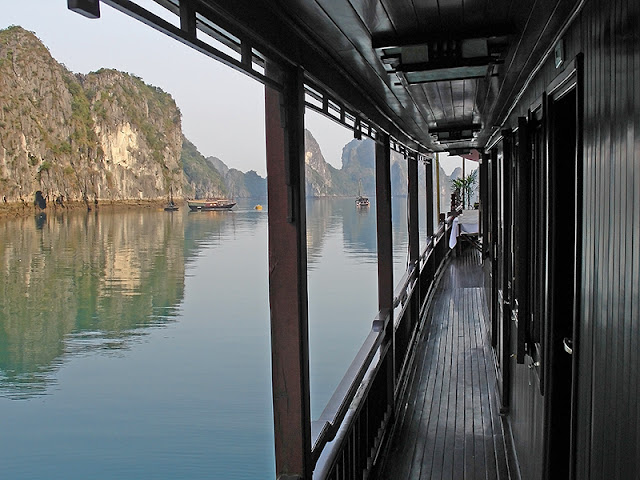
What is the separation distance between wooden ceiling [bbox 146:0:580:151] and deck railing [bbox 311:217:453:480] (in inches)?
52.3

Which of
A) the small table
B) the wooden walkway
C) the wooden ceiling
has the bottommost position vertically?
the wooden walkway

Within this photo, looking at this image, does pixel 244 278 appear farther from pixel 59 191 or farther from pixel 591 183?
pixel 591 183

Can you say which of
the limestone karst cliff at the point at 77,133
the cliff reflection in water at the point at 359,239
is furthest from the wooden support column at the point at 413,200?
the limestone karst cliff at the point at 77,133

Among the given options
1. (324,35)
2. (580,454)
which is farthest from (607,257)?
(324,35)

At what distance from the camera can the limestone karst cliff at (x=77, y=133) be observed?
53.0 meters

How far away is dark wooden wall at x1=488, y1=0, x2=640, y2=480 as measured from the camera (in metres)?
1.25

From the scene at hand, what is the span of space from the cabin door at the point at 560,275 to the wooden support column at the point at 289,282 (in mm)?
881

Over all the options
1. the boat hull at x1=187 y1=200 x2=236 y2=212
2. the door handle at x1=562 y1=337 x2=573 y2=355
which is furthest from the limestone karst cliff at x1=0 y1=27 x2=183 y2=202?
the door handle at x1=562 y1=337 x2=573 y2=355

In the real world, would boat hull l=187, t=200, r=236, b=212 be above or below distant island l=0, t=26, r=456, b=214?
below

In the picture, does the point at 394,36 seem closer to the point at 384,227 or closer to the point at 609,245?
the point at 609,245

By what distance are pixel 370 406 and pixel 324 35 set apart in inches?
85.3

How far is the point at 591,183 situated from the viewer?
65.9 inches

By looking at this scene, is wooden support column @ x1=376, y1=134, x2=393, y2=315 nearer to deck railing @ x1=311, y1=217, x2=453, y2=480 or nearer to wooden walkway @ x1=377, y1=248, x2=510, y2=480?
deck railing @ x1=311, y1=217, x2=453, y2=480

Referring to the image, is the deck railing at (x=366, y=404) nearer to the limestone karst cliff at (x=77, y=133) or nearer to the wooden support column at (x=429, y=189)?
the wooden support column at (x=429, y=189)
